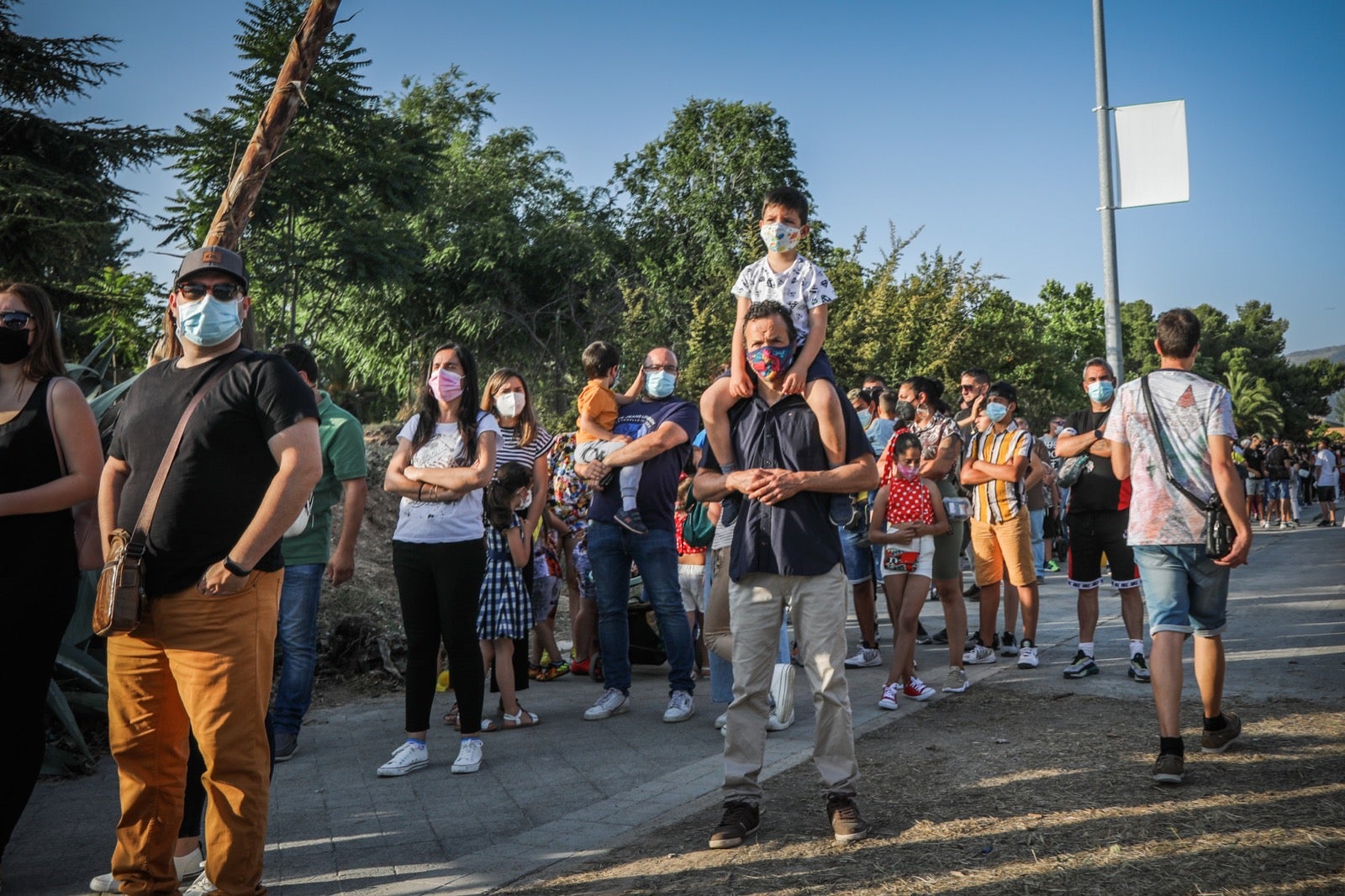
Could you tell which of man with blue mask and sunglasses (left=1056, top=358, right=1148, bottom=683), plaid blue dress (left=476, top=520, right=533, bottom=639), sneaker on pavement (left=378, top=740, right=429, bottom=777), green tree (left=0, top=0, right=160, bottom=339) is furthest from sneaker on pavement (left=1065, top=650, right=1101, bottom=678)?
green tree (left=0, top=0, right=160, bottom=339)

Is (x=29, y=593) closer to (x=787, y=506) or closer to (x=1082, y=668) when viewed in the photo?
(x=787, y=506)

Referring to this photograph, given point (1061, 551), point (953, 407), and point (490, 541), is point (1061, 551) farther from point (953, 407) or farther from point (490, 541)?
point (490, 541)

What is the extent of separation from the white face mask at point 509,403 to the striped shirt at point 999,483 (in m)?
3.54

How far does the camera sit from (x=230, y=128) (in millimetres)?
17781

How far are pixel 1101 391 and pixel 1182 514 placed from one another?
120 inches

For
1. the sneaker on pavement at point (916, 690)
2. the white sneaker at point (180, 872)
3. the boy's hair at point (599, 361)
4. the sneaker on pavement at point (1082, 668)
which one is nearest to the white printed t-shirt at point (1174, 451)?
the sneaker on pavement at point (916, 690)

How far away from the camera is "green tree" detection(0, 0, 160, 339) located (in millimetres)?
20391

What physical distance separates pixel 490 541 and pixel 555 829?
107 inches

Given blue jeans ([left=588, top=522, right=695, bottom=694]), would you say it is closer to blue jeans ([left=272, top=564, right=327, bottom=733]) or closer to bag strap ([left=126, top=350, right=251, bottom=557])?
blue jeans ([left=272, top=564, right=327, bottom=733])

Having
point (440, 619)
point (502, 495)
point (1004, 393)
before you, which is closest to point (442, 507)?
point (440, 619)

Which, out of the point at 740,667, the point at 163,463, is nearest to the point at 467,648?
the point at 740,667

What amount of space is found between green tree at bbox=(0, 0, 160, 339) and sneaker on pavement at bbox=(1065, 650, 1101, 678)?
62.7ft

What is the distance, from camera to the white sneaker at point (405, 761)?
5.62 metres

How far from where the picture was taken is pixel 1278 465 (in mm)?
26406
